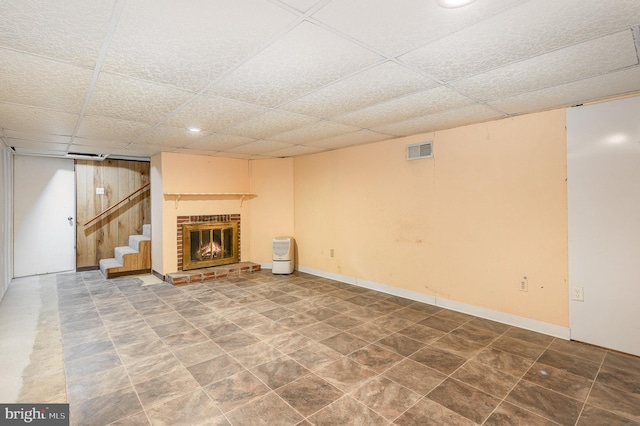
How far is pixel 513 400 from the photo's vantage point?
2098mm

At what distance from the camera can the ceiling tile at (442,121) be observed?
123 inches

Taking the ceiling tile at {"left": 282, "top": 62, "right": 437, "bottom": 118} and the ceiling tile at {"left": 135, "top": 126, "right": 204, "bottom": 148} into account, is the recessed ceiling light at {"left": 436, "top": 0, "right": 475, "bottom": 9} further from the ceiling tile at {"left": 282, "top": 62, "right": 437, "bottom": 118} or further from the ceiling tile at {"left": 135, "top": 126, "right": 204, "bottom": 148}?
the ceiling tile at {"left": 135, "top": 126, "right": 204, "bottom": 148}

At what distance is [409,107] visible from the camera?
2.96 metres

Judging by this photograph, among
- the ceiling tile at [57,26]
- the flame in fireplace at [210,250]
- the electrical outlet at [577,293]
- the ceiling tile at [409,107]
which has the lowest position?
the electrical outlet at [577,293]

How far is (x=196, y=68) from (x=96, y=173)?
18.4ft

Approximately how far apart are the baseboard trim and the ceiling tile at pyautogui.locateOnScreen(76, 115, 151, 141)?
366cm

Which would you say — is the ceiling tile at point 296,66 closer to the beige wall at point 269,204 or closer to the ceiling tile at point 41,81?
the ceiling tile at point 41,81

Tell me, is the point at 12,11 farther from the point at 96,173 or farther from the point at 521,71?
the point at 96,173

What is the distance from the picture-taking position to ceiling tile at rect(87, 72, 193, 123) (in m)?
A: 2.31

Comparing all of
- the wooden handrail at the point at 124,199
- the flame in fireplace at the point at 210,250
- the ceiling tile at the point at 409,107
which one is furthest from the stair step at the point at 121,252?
the ceiling tile at the point at 409,107

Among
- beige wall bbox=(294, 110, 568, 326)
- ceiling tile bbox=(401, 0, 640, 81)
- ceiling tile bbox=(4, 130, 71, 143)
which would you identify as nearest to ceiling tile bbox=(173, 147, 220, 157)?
ceiling tile bbox=(4, 130, 71, 143)

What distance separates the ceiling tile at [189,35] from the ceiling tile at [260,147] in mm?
2420

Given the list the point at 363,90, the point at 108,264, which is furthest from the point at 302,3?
the point at 108,264

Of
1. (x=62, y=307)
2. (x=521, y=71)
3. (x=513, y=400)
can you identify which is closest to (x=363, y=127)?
(x=521, y=71)
